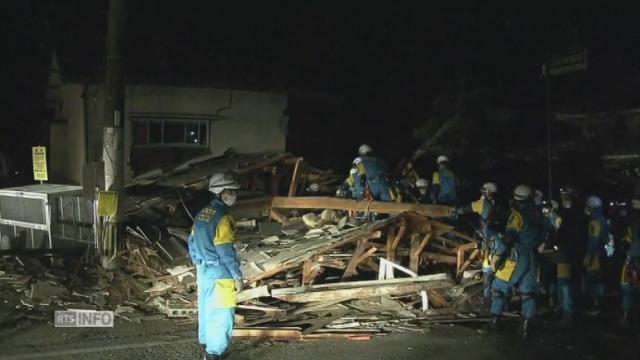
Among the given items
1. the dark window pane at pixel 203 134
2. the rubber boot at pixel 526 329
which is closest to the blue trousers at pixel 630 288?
the rubber boot at pixel 526 329

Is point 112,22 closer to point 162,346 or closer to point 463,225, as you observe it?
point 162,346

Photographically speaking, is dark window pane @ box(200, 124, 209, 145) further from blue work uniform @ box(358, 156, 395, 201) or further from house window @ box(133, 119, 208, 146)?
blue work uniform @ box(358, 156, 395, 201)

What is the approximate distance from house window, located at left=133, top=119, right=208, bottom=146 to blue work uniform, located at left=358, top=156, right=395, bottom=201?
5723 millimetres

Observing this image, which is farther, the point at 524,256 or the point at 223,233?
the point at 524,256

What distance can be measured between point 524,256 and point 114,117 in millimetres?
6488

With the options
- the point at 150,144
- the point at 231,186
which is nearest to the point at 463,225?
the point at 231,186

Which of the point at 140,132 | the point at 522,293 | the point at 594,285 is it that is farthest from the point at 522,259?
the point at 140,132

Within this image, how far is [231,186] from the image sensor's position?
7.02 m

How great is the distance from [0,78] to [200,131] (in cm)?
1783

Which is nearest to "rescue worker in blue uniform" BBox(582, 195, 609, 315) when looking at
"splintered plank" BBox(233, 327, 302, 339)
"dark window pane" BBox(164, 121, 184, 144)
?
"splintered plank" BBox(233, 327, 302, 339)

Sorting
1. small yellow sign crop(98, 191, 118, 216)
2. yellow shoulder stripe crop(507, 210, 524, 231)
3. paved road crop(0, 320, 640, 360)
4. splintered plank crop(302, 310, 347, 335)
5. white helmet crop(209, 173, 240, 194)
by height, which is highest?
white helmet crop(209, 173, 240, 194)

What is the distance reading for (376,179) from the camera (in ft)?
40.0

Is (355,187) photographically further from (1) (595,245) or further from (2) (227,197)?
(2) (227,197)

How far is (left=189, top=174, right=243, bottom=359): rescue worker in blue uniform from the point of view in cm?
672
